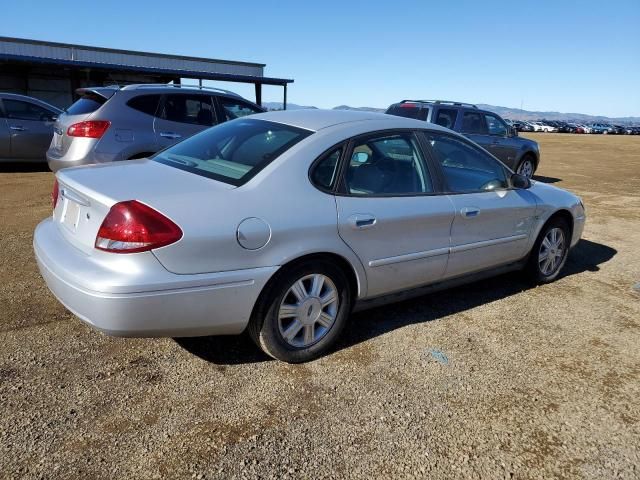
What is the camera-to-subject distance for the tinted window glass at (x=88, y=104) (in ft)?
23.0

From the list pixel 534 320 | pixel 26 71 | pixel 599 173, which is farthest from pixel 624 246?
pixel 26 71

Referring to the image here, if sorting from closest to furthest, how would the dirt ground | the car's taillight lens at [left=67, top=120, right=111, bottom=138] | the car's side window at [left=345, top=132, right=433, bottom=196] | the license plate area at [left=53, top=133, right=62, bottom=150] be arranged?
1. the dirt ground
2. the car's side window at [left=345, top=132, right=433, bottom=196]
3. the car's taillight lens at [left=67, top=120, right=111, bottom=138]
4. the license plate area at [left=53, top=133, right=62, bottom=150]

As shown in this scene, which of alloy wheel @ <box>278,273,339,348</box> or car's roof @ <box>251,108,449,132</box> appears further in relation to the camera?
car's roof @ <box>251,108,449,132</box>

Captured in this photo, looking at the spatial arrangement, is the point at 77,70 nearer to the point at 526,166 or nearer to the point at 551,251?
the point at 526,166

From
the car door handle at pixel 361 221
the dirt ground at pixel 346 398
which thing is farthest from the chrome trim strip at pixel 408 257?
the dirt ground at pixel 346 398

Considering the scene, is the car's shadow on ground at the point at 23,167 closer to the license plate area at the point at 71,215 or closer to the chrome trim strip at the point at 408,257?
the license plate area at the point at 71,215

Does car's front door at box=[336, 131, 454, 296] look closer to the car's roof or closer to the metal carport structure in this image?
the car's roof

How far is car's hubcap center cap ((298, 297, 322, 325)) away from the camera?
3.23 meters

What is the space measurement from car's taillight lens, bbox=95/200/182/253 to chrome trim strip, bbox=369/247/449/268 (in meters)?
1.36

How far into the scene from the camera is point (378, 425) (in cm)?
275

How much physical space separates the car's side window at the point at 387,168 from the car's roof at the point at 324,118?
0.15 m

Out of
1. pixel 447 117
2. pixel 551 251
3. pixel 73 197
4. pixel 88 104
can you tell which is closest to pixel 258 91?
pixel 447 117

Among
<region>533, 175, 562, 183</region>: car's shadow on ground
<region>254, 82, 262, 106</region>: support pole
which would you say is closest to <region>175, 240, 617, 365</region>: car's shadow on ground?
<region>533, 175, 562, 183</region>: car's shadow on ground

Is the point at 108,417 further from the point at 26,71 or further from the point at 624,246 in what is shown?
the point at 26,71
